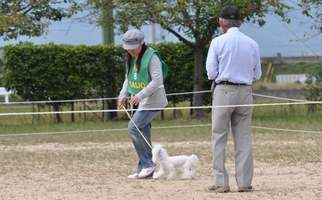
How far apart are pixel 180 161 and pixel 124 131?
23.7 ft

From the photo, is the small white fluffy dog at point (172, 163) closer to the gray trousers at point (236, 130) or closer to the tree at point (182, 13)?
the gray trousers at point (236, 130)

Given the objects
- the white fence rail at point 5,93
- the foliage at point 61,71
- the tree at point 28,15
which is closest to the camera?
the tree at point 28,15

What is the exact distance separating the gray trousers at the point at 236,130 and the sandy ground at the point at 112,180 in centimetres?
20

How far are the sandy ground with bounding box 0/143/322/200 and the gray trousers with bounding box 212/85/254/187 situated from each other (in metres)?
0.20

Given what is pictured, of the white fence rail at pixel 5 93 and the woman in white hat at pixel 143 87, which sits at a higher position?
the woman in white hat at pixel 143 87

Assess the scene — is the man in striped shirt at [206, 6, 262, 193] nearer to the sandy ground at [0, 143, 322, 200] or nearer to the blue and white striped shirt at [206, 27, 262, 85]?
the blue and white striped shirt at [206, 27, 262, 85]

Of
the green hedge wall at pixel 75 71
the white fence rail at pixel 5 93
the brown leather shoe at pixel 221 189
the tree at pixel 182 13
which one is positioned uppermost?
the tree at pixel 182 13

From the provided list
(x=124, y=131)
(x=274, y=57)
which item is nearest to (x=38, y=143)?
(x=124, y=131)

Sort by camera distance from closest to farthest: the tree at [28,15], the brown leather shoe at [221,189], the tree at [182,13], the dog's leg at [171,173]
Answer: the brown leather shoe at [221,189] → the dog's leg at [171,173] → the tree at [182,13] → the tree at [28,15]

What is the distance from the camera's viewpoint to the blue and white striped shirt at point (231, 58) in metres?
6.93

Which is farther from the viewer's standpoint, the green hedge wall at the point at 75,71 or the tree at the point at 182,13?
the green hedge wall at the point at 75,71

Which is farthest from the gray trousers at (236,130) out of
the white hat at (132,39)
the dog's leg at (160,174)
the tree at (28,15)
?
the tree at (28,15)

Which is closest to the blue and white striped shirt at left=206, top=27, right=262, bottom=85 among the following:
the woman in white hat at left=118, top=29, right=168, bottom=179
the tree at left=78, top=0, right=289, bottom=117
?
the woman in white hat at left=118, top=29, right=168, bottom=179

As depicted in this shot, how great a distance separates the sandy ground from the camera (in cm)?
714
